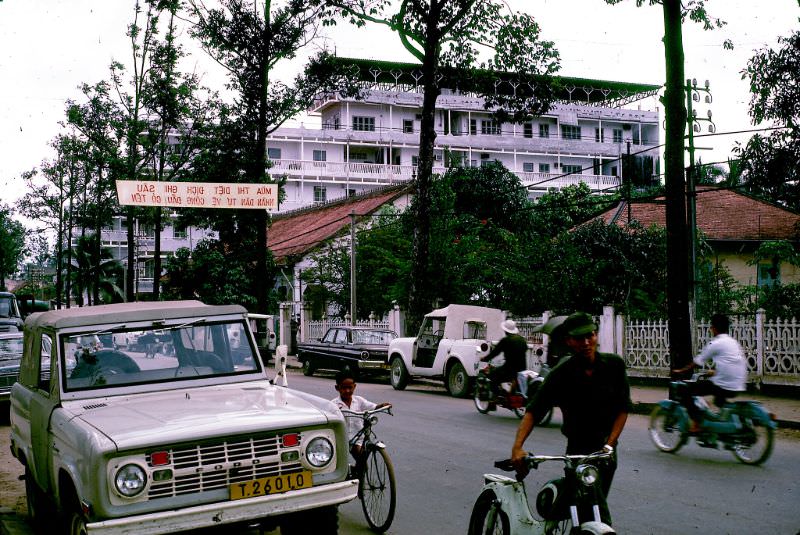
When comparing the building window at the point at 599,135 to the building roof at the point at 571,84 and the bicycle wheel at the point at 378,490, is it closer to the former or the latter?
the building roof at the point at 571,84

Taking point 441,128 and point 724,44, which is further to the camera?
point 441,128

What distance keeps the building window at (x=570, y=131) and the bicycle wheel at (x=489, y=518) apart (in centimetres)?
7332

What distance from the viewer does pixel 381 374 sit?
26.3 metres

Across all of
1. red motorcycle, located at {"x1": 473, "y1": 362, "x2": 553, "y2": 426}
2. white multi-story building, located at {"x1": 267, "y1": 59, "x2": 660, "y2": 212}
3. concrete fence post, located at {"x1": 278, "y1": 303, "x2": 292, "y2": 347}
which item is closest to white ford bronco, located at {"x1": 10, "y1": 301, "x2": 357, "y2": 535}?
red motorcycle, located at {"x1": 473, "y1": 362, "x2": 553, "y2": 426}

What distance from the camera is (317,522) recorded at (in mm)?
5816

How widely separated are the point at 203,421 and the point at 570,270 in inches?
767

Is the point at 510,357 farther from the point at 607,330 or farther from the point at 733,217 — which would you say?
the point at 733,217

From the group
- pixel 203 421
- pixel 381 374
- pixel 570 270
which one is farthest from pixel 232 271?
pixel 203 421

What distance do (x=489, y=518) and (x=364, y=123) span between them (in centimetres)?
6619

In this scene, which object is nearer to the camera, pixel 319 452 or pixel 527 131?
pixel 319 452

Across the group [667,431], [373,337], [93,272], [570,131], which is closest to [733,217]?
[373,337]

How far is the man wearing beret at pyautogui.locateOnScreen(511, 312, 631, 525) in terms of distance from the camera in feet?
16.2

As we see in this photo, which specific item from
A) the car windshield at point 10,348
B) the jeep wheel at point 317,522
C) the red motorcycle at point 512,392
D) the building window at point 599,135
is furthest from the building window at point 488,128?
the jeep wheel at point 317,522

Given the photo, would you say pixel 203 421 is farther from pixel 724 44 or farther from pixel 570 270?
pixel 570 270
